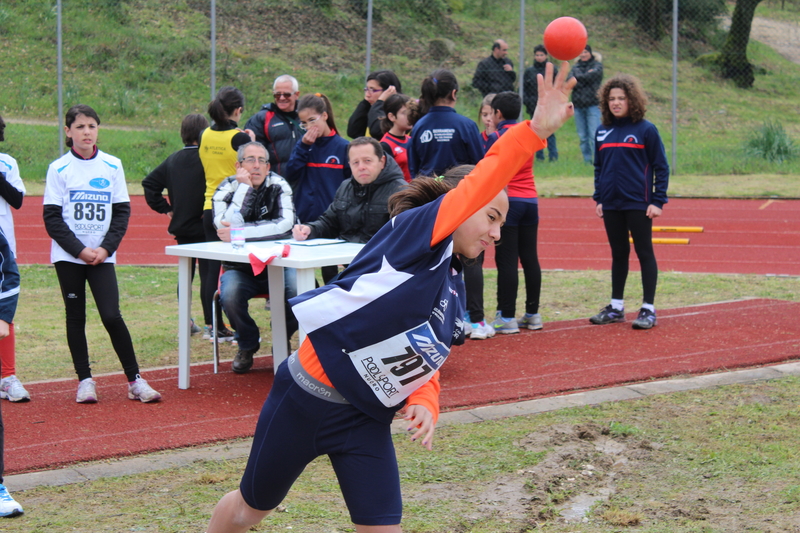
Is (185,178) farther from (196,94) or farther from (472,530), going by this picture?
(196,94)

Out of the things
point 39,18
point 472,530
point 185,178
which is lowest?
point 472,530

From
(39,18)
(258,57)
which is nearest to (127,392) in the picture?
(39,18)

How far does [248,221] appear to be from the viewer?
6465 millimetres

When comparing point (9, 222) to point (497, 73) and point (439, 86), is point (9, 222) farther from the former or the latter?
point (497, 73)

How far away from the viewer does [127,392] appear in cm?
593

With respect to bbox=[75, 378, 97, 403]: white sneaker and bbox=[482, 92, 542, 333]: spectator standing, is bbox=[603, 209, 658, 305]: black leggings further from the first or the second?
bbox=[75, 378, 97, 403]: white sneaker

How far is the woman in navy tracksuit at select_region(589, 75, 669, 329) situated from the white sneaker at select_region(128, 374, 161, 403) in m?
4.00

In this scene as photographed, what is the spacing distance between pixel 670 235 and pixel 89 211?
351 inches

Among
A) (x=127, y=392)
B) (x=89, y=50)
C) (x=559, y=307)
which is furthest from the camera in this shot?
(x=89, y=50)

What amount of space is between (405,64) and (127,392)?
15909 mm

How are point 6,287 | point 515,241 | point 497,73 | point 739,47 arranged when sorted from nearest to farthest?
point 6,287 → point 515,241 → point 497,73 → point 739,47

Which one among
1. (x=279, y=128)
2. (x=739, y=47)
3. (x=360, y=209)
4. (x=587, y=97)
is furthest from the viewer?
(x=739, y=47)

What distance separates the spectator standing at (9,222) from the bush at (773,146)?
50.1 ft

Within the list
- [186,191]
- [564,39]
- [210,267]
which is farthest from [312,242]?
[564,39]
